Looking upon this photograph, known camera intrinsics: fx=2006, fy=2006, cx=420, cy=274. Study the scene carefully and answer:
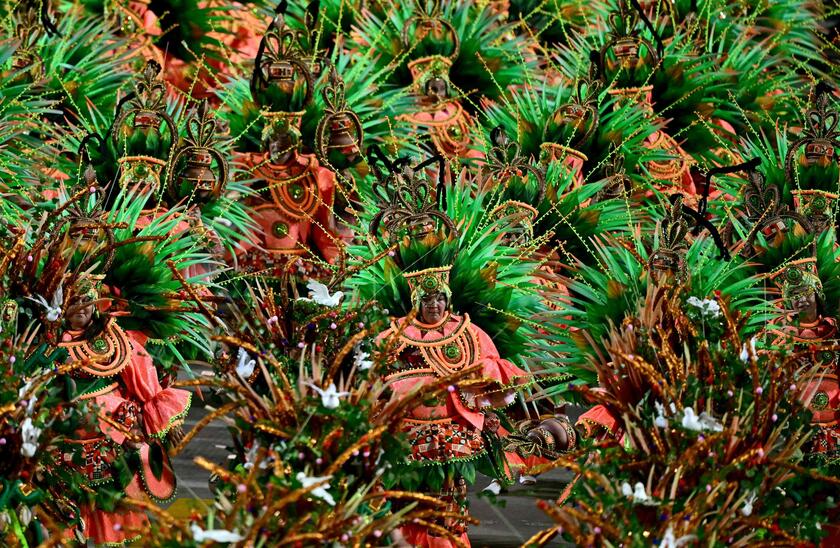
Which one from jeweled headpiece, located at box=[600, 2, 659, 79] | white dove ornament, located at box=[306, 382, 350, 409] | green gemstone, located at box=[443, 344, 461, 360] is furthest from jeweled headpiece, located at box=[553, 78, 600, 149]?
white dove ornament, located at box=[306, 382, 350, 409]

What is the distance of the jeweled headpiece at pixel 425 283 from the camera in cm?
885

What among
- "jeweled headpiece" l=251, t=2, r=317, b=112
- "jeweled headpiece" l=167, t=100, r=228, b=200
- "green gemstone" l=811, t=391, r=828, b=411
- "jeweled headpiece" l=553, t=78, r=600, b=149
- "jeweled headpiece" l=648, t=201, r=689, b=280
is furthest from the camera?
"jeweled headpiece" l=553, t=78, r=600, b=149

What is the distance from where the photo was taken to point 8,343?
7219 millimetres

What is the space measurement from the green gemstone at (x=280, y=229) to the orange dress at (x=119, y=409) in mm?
2538

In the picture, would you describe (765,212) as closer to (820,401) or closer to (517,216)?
(517,216)

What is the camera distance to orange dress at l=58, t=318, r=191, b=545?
8.55 meters

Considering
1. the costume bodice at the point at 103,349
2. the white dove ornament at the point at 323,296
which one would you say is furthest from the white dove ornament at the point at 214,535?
the costume bodice at the point at 103,349

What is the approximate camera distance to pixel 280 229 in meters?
11.3

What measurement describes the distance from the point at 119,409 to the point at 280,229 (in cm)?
284

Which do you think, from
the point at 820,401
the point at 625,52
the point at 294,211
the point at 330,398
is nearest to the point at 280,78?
the point at 294,211

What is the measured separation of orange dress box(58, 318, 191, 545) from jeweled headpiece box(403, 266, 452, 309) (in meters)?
1.10

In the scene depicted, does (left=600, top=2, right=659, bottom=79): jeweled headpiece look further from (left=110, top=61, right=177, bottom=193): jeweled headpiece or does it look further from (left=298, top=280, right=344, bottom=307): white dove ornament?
(left=298, top=280, right=344, bottom=307): white dove ornament

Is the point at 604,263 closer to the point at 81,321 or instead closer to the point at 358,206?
the point at 358,206

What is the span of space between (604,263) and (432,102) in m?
2.49
